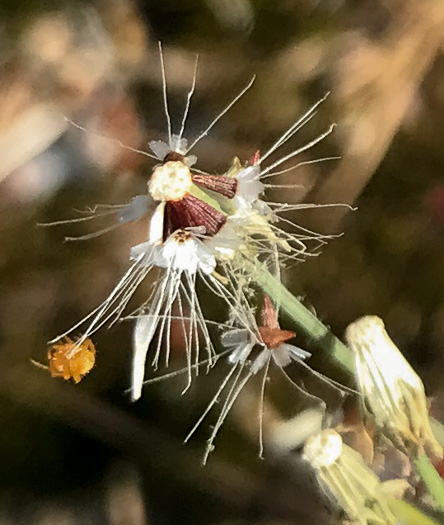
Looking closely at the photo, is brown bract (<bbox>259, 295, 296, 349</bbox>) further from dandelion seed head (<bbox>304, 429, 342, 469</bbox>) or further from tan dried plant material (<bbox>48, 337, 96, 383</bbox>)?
tan dried plant material (<bbox>48, 337, 96, 383</bbox>)

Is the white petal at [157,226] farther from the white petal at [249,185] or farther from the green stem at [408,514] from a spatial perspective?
the green stem at [408,514]

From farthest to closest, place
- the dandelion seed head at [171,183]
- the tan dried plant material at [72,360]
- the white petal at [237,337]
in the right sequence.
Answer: the tan dried plant material at [72,360] < the white petal at [237,337] < the dandelion seed head at [171,183]

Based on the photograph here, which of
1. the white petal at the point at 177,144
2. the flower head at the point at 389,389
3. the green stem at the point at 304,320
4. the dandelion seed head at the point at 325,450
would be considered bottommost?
the dandelion seed head at the point at 325,450

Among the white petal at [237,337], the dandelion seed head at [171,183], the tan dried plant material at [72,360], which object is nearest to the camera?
the dandelion seed head at [171,183]

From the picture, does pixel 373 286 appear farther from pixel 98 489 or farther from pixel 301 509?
pixel 98 489

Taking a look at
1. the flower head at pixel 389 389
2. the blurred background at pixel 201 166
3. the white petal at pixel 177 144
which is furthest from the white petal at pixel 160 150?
the blurred background at pixel 201 166

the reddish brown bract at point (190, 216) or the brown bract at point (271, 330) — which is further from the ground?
the reddish brown bract at point (190, 216)

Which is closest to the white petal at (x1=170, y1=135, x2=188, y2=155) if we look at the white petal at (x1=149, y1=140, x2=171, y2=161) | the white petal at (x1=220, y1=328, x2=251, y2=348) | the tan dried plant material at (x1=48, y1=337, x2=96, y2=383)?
the white petal at (x1=149, y1=140, x2=171, y2=161)

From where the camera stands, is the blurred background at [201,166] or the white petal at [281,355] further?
the blurred background at [201,166]
